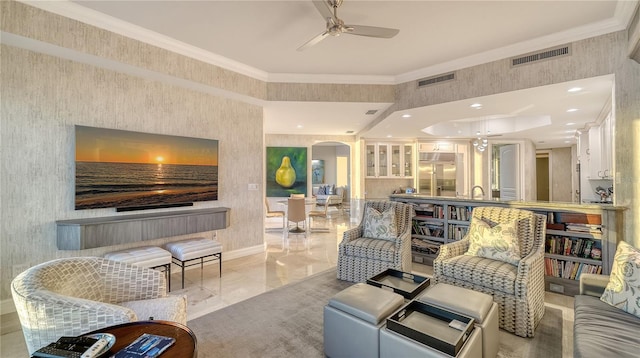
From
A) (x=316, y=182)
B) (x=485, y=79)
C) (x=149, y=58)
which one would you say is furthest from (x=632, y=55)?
(x=316, y=182)

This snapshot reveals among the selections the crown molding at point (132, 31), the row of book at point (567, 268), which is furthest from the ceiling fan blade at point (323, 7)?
the row of book at point (567, 268)

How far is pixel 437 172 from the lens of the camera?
8039 millimetres

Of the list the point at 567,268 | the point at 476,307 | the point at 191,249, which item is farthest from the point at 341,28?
the point at 567,268

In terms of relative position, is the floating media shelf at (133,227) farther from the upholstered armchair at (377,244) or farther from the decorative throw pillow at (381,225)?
the decorative throw pillow at (381,225)

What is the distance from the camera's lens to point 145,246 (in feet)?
11.3

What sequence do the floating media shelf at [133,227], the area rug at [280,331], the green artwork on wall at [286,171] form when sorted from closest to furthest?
1. the area rug at [280,331]
2. the floating media shelf at [133,227]
3. the green artwork on wall at [286,171]

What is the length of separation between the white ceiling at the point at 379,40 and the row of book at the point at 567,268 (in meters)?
2.12

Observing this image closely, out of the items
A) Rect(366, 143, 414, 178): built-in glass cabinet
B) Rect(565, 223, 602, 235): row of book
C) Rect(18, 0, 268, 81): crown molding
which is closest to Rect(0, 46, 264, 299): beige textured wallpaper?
Rect(18, 0, 268, 81): crown molding

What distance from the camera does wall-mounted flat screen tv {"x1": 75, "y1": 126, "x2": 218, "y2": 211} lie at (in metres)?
3.07

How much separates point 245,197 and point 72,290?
2.98m

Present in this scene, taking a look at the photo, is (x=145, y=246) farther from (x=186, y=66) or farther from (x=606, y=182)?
(x=606, y=182)

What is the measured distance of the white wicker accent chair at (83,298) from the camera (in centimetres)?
143

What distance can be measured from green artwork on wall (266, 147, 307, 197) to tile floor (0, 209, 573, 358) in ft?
8.22

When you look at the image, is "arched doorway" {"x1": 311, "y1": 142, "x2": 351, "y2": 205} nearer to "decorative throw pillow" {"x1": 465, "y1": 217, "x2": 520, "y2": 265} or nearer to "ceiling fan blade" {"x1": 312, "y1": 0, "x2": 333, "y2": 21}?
"decorative throw pillow" {"x1": 465, "y1": 217, "x2": 520, "y2": 265}
